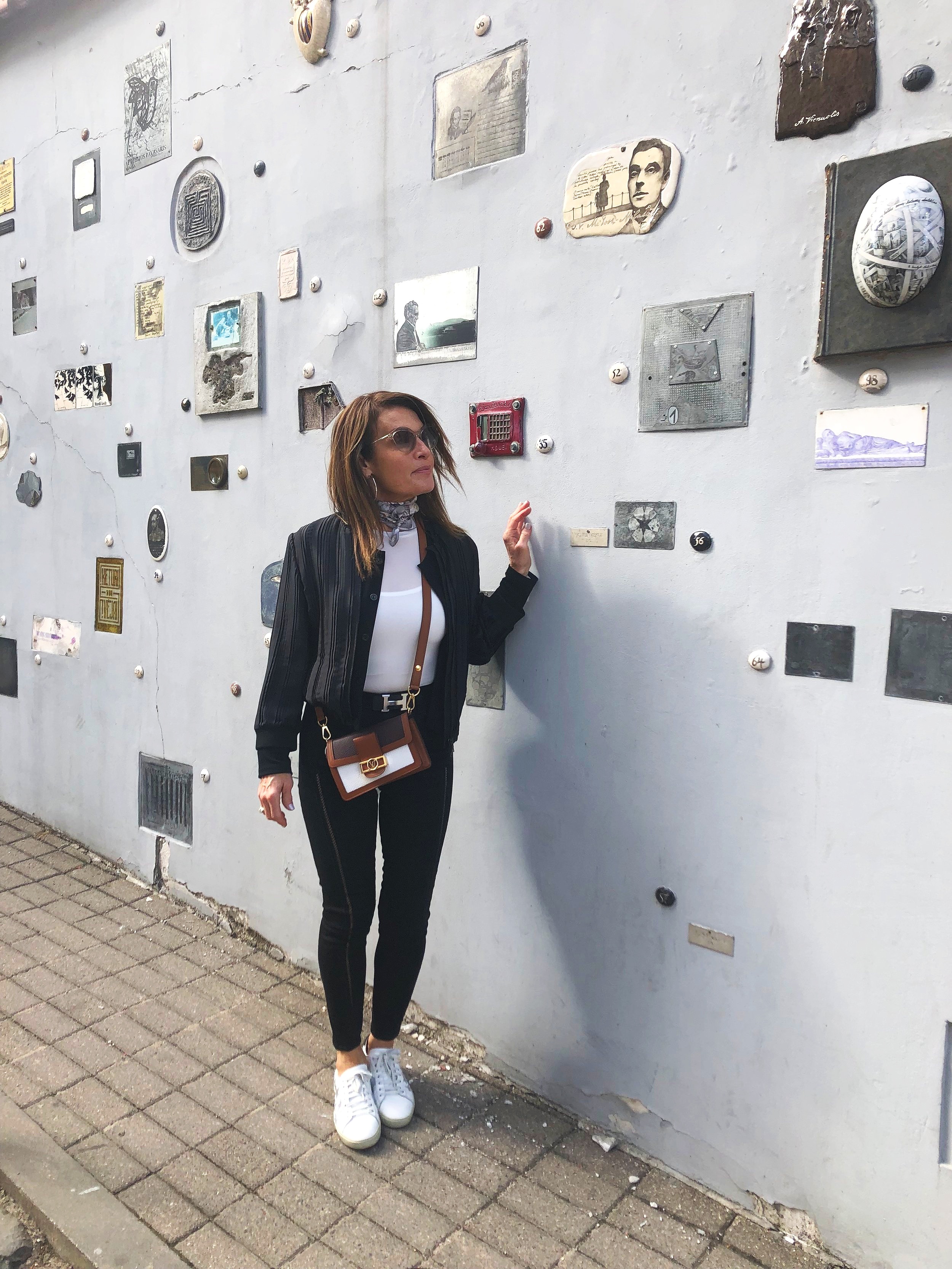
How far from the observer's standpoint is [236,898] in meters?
3.45

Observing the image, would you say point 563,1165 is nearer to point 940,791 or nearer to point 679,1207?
point 679,1207

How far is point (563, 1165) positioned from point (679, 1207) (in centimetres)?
29

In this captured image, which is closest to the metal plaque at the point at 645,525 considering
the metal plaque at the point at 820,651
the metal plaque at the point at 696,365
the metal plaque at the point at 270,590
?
the metal plaque at the point at 696,365

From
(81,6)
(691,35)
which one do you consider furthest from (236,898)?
(81,6)

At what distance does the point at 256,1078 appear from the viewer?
263 cm

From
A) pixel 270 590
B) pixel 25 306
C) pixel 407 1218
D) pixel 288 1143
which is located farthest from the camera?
pixel 25 306

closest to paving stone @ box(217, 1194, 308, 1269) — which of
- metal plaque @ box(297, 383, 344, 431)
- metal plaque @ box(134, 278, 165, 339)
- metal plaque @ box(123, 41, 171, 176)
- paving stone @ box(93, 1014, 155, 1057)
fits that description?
paving stone @ box(93, 1014, 155, 1057)

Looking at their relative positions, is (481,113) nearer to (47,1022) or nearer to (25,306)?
Result: (25,306)

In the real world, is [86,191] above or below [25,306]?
above

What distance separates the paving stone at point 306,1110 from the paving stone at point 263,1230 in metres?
0.27

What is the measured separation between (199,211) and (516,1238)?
3304 millimetres

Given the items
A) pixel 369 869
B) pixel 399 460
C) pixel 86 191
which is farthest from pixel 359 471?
pixel 86 191

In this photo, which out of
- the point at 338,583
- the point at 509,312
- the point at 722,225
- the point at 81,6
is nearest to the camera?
the point at 722,225

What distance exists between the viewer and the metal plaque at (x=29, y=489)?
4.19 m
